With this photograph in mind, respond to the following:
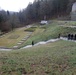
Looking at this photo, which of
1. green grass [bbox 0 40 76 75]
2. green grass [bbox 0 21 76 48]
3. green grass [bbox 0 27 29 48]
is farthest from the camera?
green grass [bbox 0 27 29 48]

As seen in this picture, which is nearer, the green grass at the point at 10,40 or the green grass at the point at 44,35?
the green grass at the point at 44,35

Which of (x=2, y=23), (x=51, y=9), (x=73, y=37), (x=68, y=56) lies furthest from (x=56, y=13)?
(x=68, y=56)

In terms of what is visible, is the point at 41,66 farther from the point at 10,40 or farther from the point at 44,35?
the point at 10,40

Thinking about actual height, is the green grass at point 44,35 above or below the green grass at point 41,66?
below

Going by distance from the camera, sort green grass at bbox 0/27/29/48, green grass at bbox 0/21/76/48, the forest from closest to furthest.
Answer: green grass at bbox 0/21/76/48 → green grass at bbox 0/27/29/48 → the forest

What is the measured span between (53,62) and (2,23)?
31.2 metres

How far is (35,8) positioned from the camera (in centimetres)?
4991

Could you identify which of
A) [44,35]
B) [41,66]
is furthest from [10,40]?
[41,66]

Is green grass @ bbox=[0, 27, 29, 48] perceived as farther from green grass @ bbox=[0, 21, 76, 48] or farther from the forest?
the forest

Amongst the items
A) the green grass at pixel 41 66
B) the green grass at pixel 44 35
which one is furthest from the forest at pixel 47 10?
the green grass at pixel 41 66

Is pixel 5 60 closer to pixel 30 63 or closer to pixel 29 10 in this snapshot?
pixel 30 63

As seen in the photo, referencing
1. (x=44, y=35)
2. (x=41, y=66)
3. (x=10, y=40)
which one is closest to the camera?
(x=41, y=66)

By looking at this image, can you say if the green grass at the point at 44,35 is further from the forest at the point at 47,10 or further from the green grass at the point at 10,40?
the forest at the point at 47,10

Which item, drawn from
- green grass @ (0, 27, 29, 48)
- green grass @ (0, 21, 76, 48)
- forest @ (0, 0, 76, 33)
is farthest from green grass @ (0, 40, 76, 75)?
forest @ (0, 0, 76, 33)
